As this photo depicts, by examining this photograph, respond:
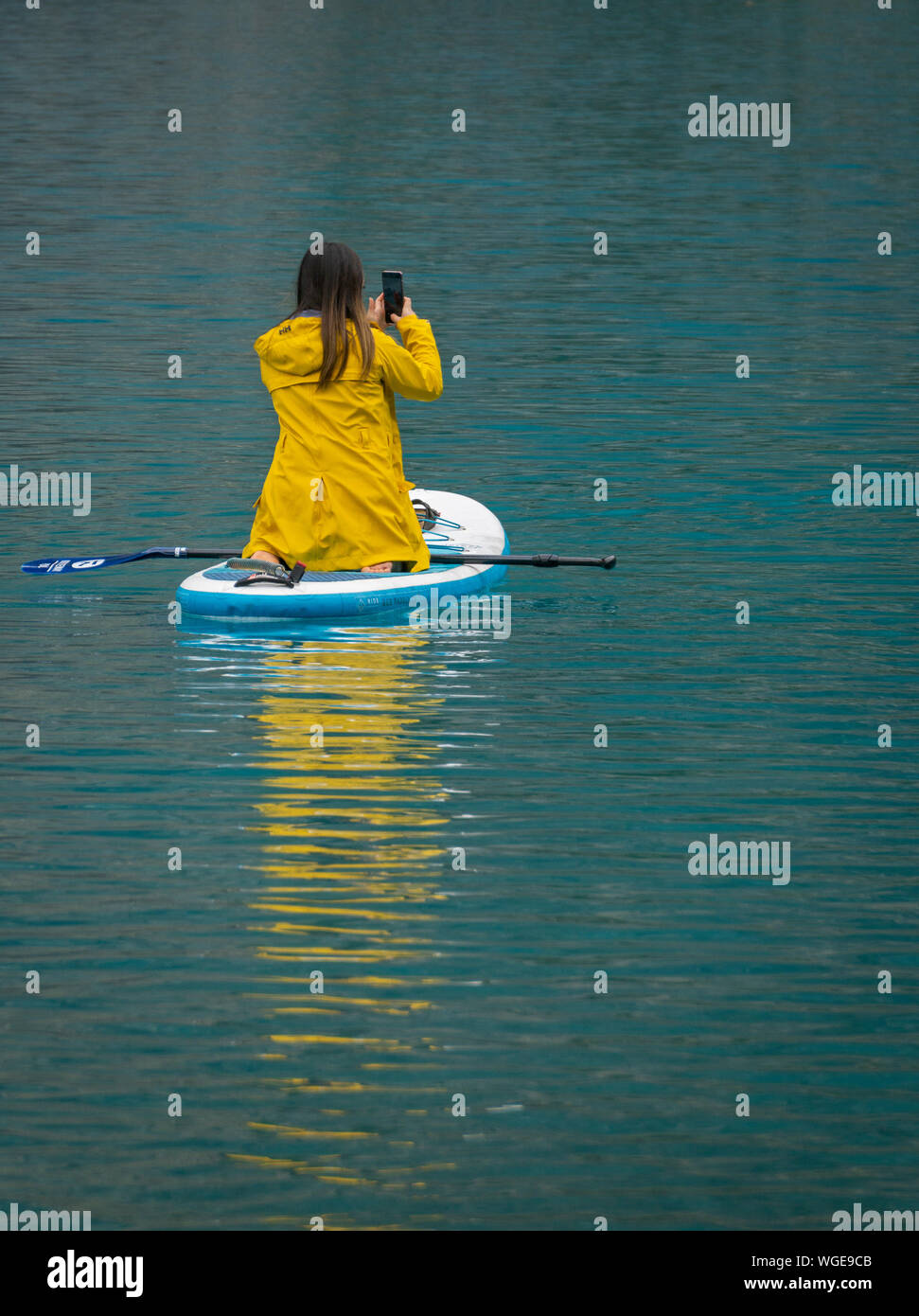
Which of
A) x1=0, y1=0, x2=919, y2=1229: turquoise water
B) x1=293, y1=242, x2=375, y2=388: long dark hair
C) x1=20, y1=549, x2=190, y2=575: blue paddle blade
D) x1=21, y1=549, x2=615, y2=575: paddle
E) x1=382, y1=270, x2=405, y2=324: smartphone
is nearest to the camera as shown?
x1=0, y1=0, x2=919, y2=1229: turquoise water

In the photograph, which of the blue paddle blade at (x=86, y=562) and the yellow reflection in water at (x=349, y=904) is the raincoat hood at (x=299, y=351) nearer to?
the blue paddle blade at (x=86, y=562)

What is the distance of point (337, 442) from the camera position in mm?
9898

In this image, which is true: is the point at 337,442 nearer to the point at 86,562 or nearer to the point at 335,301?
the point at 335,301

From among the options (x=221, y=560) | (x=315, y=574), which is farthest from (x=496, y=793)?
(x=221, y=560)

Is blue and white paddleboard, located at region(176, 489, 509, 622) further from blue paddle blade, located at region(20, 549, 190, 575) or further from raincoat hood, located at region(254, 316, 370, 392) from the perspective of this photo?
raincoat hood, located at region(254, 316, 370, 392)

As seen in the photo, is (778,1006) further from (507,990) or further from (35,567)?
(35,567)

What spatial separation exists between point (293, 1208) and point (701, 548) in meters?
6.63

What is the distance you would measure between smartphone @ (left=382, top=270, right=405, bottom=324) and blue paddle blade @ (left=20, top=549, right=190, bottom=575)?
1.37 meters

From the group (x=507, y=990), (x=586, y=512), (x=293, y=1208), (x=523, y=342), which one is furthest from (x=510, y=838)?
(x=523, y=342)

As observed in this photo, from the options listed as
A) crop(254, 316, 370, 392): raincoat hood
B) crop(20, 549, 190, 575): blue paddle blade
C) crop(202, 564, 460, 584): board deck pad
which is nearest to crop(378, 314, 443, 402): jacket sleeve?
crop(254, 316, 370, 392): raincoat hood

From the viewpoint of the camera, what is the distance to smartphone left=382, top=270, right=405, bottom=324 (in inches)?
391

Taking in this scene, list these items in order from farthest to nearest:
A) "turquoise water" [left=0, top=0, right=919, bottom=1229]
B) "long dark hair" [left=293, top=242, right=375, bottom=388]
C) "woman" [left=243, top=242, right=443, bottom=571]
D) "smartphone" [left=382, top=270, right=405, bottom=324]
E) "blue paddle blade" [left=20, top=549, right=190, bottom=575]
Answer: "blue paddle blade" [left=20, top=549, right=190, bottom=575] < "smartphone" [left=382, top=270, right=405, bottom=324] < "woman" [left=243, top=242, right=443, bottom=571] < "long dark hair" [left=293, top=242, right=375, bottom=388] < "turquoise water" [left=0, top=0, right=919, bottom=1229]

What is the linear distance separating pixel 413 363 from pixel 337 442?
471 millimetres

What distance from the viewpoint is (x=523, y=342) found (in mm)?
16906
